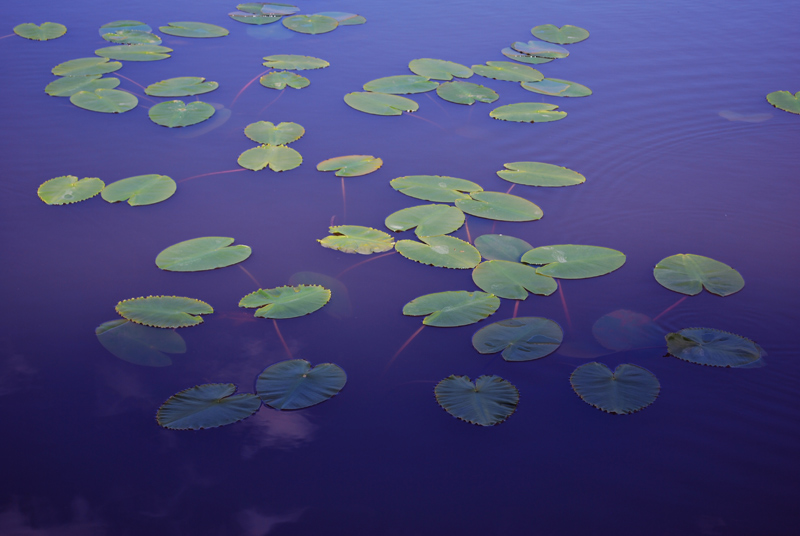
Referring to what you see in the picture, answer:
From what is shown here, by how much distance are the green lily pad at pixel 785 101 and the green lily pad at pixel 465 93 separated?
2354mm

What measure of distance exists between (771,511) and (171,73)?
15.8ft

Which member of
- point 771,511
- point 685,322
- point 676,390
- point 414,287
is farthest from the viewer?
point 414,287

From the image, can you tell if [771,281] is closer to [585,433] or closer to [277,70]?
[585,433]

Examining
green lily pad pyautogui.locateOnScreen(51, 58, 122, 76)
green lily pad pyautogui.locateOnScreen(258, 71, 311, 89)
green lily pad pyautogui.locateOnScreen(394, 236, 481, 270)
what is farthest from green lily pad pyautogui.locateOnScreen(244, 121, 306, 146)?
green lily pad pyautogui.locateOnScreen(51, 58, 122, 76)

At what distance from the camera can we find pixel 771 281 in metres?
2.71

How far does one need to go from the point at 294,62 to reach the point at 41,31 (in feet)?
8.05

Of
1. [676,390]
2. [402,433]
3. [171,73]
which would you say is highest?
[171,73]

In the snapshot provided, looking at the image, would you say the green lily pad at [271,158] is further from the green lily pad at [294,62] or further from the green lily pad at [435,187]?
the green lily pad at [294,62]

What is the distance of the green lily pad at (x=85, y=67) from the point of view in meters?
4.36

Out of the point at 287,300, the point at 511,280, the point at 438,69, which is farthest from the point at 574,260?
the point at 438,69

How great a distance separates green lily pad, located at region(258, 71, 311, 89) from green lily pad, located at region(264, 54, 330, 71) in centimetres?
14

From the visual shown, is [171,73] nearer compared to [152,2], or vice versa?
[171,73]

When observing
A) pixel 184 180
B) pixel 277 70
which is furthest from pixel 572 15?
pixel 184 180

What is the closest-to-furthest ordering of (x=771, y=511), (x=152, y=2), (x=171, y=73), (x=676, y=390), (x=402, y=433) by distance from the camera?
(x=771, y=511)
(x=402, y=433)
(x=676, y=390)
(x=171, y=73)
(x=152, y=2)
